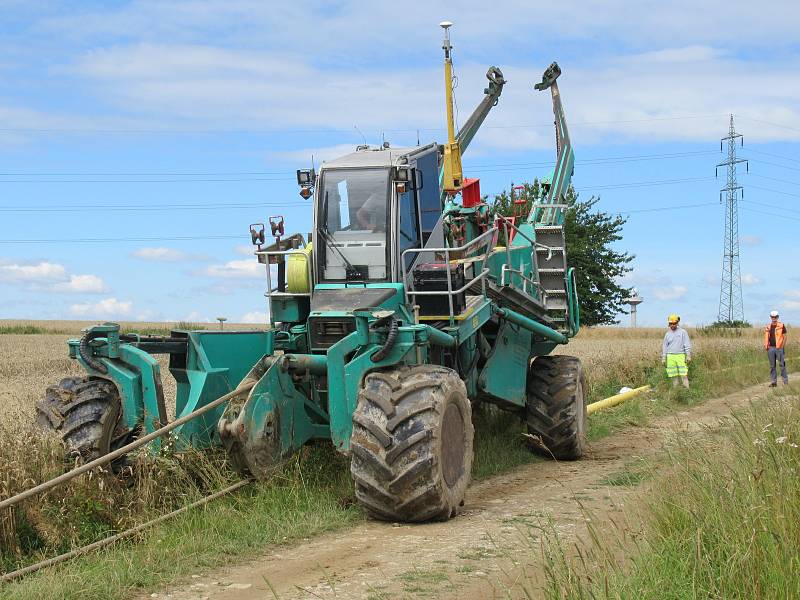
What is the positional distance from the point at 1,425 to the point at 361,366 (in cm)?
322

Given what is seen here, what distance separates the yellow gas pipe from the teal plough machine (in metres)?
3.98

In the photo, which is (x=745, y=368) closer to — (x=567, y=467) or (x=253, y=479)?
(x=567, y=467)

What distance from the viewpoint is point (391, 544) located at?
8.39 m

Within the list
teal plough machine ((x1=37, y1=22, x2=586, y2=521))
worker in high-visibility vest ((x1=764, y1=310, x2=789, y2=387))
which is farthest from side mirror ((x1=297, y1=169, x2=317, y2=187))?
worker in high-visibility vest ((x1=764, y1=310, x2=789, y2=387))

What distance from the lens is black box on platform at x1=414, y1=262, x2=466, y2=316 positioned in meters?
10.8

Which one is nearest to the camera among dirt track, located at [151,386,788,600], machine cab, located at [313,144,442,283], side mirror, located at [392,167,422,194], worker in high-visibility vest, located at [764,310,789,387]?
dirt track, located at [151,386,788,600]

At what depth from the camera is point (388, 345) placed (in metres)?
9.45

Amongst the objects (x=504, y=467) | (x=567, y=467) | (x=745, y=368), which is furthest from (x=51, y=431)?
(x=745, y=368)

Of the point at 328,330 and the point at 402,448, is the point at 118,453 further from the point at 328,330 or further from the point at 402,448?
the point at 328,330

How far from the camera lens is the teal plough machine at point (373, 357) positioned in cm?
908

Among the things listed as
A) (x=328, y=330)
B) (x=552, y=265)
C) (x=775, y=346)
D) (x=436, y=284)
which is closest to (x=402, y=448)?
(x=328, y=330)

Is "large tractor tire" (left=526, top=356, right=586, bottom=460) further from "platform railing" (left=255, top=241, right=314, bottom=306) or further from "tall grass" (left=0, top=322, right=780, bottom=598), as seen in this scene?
"platform railing" (left=255, top=241, right=314, bottom=306)

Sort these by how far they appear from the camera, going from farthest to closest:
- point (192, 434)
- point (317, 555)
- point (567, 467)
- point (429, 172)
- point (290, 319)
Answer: point (567, 467) → point (429, 172) → point (290, 319) → point (192, 434) → point (317, 555)

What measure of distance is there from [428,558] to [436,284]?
11.8 ft
